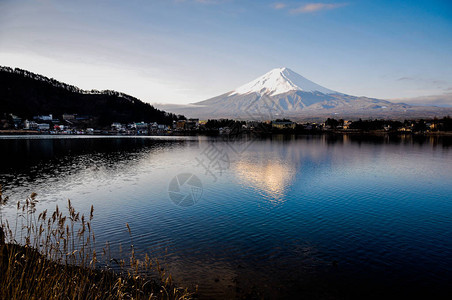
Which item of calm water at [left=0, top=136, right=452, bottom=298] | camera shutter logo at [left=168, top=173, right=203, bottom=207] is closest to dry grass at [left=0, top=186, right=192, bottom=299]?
calm water at [left=0, top=136, right=452, bottom=298]

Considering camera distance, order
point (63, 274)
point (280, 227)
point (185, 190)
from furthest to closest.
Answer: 1. point (185, 190)
2. point (280, 227)
3. point (63, 274)

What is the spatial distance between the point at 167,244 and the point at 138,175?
2346 cm

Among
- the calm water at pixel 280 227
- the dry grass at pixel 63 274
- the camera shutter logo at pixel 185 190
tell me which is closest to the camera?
the dry grass at pixel 63 274

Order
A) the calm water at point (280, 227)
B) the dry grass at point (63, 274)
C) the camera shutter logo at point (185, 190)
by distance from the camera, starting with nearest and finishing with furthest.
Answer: the dry grass at point (63, 274)
the calm water at point (280, 227)
the camera shutter logo at point (185, 190)

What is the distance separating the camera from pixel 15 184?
27953 mm

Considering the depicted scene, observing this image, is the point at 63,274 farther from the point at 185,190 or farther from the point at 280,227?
the point at 185,190

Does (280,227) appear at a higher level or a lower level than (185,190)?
higher

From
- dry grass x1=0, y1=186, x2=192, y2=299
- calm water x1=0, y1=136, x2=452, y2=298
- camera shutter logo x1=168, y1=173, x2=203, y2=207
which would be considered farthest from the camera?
camera shutter logo x1=168, y1=173, x2=203, y2=207

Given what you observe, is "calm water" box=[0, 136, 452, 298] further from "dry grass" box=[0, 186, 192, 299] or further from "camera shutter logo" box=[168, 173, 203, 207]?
"dry grass" box=[0, 186, 192, 299]

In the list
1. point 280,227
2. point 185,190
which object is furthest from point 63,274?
point 185,190

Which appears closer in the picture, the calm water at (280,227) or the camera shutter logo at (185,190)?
the calm water at (280,227)

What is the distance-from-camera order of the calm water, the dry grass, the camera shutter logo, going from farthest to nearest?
the camera shutter logo < the calm water < the dry grass

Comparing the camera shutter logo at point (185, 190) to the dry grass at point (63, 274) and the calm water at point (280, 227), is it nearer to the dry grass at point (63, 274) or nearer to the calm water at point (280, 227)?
the calm water at point (280, 227)

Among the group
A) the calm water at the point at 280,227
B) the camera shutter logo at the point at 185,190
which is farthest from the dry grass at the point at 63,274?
the camera shutter logo at the point at 185,190
